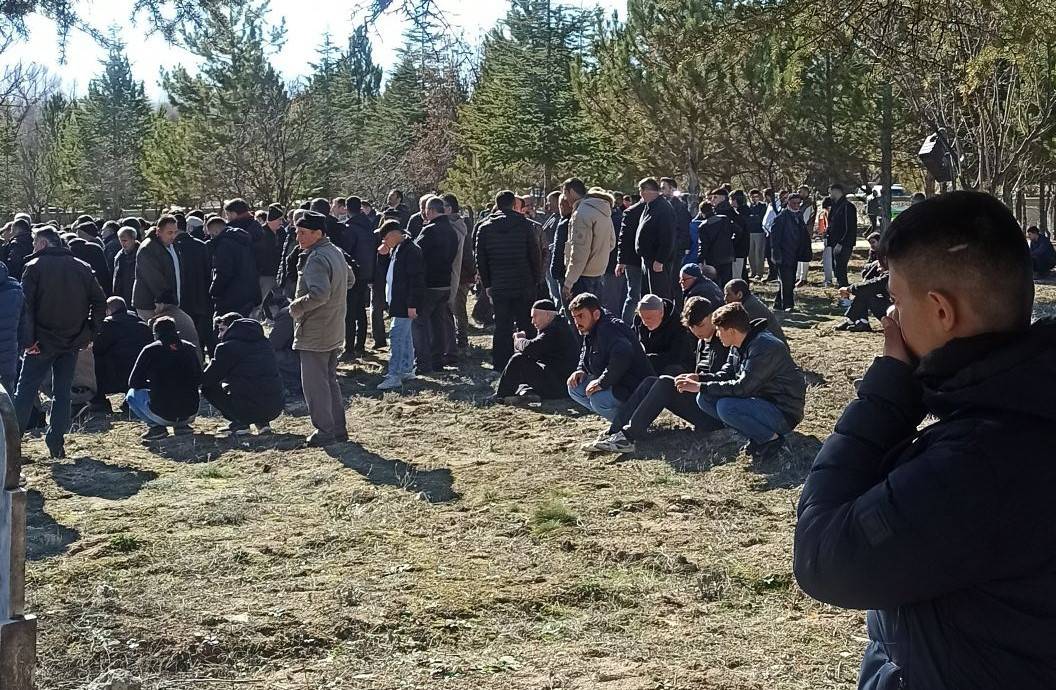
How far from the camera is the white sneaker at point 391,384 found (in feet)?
39.6

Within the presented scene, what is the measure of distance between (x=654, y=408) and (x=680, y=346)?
1.20 metres

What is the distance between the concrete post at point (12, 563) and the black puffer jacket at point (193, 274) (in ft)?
30.5

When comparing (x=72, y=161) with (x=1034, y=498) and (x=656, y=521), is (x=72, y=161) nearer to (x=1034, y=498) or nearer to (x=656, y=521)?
(x=656, y=521)

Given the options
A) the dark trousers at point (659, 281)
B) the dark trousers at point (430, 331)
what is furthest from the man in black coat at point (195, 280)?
the dark trousers at point (659, 281)

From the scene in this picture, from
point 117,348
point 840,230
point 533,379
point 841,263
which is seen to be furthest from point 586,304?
point 841,263

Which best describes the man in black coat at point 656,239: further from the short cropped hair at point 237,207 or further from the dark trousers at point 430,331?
the short cropped hair at point 237,207

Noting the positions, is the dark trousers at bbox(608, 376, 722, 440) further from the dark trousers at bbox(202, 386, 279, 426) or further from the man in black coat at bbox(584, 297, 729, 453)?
the dark trousers at bbox(202, 386, 279, 426)

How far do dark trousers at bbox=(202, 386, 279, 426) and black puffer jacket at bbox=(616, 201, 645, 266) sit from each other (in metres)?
5.01

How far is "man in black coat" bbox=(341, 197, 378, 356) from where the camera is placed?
13828 mm

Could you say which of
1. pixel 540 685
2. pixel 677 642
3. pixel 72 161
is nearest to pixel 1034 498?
pixel 540 685

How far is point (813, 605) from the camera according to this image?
5594 mm

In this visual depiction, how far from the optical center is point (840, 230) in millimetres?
18828

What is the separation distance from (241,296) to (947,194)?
11178 mm

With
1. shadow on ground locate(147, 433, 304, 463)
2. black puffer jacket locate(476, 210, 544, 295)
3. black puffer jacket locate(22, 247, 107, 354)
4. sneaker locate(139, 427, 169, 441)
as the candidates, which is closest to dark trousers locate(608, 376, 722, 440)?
shadow on ground locate(147, 433, 304, 463)
